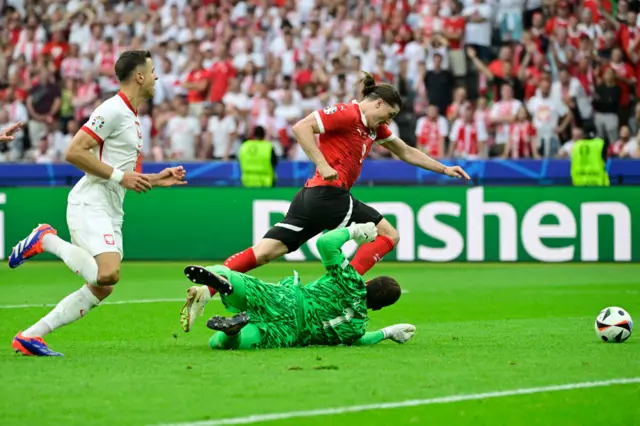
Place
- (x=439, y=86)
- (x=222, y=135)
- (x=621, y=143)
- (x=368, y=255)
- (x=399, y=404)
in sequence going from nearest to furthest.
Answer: (x=399, y=404) < (x=368, y=255) < (x=621, y=143) < (x=439, y=86) < (x=222, y=135)

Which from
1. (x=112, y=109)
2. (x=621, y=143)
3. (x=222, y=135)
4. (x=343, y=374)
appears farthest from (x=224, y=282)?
(x=222, y=135)

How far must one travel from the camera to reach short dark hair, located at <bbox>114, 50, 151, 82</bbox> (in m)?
9.34

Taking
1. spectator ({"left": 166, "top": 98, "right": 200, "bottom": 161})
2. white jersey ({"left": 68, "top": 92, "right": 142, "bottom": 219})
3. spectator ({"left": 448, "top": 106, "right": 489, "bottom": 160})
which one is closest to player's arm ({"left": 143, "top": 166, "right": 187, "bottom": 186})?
white jersey ({"left": 68, "top": 92, "right": 142, "bottom": 219})

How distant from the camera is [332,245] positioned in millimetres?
9148

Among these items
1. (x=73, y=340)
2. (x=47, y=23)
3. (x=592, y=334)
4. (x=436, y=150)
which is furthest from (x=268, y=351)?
(x=47, y=23)

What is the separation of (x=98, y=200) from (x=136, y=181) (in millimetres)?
480

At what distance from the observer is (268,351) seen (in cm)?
Answer: 918

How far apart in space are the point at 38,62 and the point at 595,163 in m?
13.0

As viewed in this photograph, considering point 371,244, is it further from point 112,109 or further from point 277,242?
point 112,109

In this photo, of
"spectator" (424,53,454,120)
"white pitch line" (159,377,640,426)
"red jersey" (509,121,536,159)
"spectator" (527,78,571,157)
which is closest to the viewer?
"white pitch line" (159,377,640,426)

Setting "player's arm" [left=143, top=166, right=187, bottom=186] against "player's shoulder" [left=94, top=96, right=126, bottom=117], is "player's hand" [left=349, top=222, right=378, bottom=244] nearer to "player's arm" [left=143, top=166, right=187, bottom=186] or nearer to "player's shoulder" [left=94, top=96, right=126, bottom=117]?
"player's arm" [left=143, top=166, right=187, bottom=186]

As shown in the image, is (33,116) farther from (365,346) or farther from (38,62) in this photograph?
Answer: (365,346)

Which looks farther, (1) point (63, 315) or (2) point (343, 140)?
(2) point (343, 140)

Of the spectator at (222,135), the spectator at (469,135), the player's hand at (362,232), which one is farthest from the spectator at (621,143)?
the player's hand at (362,232)
